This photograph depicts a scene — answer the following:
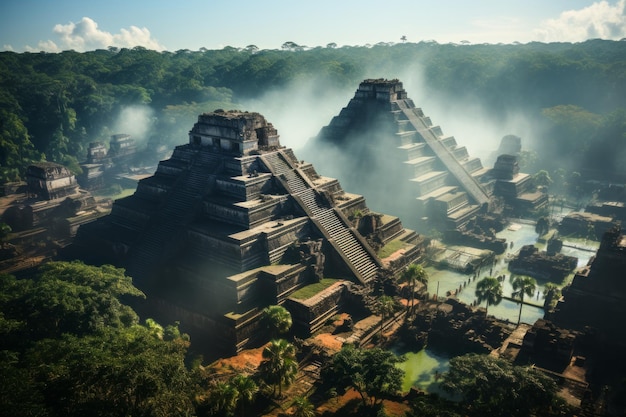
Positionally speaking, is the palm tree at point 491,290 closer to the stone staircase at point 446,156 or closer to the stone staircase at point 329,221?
the stone staircase at point 329,221

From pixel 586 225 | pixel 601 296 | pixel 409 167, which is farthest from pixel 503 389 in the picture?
pixel 586 225

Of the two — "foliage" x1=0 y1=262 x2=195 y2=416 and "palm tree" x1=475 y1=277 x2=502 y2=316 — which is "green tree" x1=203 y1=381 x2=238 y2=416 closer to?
"foliage" x1=0 y1=262 x2=195 y2=416

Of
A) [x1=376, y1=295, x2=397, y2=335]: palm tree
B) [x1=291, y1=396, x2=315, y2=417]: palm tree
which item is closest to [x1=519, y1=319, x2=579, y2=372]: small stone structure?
[x1=376, y1=295, x2=397, y2=335]: palm tree

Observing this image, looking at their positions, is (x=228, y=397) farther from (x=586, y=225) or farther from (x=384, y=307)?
(x=586, y=225)

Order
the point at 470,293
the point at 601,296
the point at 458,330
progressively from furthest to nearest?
the point at 470,293 → the point at 601,296 → the point at 458,330

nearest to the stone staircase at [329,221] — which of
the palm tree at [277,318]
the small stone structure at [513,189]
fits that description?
the palm tree at [277,318]

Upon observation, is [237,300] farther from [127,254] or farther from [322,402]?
[127,254]

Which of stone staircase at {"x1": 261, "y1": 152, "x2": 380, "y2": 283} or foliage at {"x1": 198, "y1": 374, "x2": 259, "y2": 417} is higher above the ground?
stone staircase at {"x1": 261, "y1": 152, "x2": 380, "y2": 283}

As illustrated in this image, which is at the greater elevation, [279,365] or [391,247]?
[391,247]
